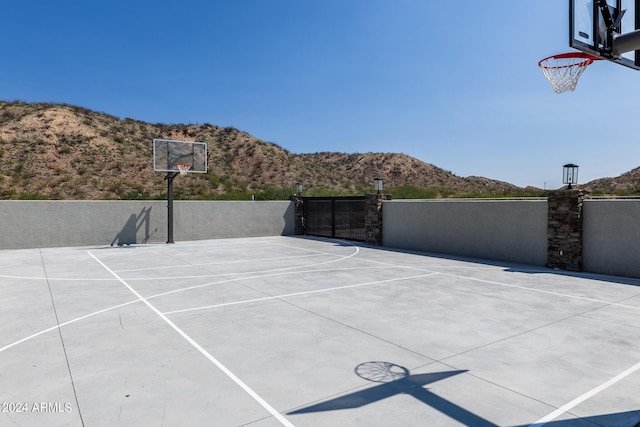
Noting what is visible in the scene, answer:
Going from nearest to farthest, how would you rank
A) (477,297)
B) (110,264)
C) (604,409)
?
(604,409), (477,297), (110,264)

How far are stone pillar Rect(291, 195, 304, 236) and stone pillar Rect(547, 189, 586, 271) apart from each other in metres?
12.9

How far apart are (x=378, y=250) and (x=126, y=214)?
36.1 feet

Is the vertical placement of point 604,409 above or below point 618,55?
below

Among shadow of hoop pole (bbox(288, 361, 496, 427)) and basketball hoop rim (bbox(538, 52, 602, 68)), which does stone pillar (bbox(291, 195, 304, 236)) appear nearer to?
basketball hoop rim (bbox(538, 52, 602, 68))

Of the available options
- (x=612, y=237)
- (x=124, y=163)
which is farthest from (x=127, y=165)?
(x=612, y=237)

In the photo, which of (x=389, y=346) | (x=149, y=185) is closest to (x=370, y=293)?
(x=389, y=346)

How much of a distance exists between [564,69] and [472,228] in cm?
707

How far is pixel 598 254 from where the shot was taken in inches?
400

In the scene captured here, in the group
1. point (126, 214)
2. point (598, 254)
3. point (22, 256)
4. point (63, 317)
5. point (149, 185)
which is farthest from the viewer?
point (149, 185)

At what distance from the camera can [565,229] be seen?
10.6 metres

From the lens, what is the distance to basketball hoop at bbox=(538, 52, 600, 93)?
6437mm

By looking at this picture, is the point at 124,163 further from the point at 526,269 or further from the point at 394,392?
the point at 394,392

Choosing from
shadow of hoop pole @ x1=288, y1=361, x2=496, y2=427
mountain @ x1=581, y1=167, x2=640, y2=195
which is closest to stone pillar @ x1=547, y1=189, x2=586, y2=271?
shadow of hoop pole @ x1=288, y1=361, x2=496, y2=427

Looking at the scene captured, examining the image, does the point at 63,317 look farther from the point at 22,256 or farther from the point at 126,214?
the point at 126,214
